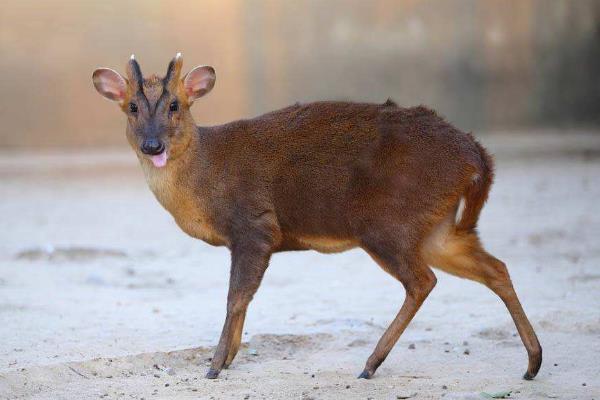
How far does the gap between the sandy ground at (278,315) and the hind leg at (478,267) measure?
0.36m

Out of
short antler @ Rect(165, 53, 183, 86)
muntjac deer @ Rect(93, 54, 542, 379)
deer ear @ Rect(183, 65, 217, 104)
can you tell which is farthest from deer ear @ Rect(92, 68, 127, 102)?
deer ear @ Rect(183, 65, 217, 104)

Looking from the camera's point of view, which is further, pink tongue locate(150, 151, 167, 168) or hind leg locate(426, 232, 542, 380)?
pink tongue locate(150, 151, 167, 168)

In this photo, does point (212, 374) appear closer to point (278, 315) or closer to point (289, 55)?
point (278, 315)

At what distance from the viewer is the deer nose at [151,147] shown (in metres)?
6.39

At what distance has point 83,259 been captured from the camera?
1003 centimetres

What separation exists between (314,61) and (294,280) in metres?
7.93

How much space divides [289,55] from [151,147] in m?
10.5

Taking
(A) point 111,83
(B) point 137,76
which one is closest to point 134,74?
(B) point 137,76

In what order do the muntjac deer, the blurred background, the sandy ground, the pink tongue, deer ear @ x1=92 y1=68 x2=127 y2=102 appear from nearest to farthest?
the sandy ground, the muntjac deer, the pink tongue, deer ear @ x1=92 y1=68 x2=127 y2=102, the blurred background

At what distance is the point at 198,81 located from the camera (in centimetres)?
691

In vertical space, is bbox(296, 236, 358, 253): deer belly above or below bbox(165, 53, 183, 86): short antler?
below

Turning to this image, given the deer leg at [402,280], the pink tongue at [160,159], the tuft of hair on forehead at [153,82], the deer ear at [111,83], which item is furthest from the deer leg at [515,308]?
the deer ear at [111,83]

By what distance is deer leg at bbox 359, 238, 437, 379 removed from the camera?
6090 mm

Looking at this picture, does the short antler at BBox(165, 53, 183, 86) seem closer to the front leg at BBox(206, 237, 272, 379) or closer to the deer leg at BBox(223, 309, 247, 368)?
the front leg at BBox(206, 237, 272, 379)
